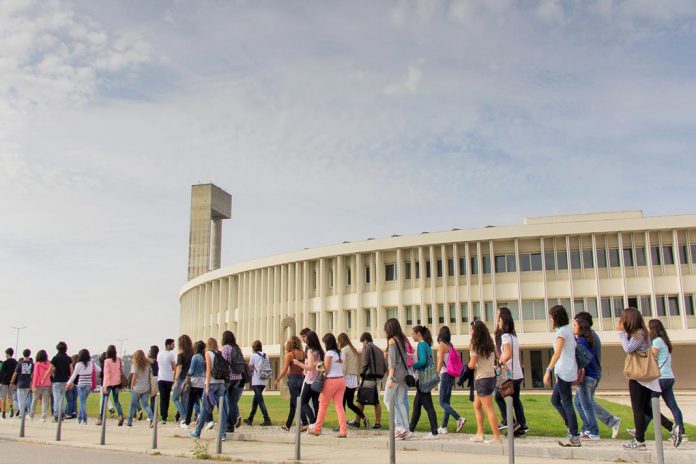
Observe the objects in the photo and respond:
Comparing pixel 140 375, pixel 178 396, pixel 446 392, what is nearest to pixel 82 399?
pixel 140 375

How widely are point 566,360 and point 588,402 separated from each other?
0.80 meters

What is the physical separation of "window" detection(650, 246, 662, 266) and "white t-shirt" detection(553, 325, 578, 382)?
3589 centimetres

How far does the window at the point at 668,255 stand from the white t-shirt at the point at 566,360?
36.1m

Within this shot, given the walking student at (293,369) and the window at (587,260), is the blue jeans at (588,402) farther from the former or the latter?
the window at (587,260)


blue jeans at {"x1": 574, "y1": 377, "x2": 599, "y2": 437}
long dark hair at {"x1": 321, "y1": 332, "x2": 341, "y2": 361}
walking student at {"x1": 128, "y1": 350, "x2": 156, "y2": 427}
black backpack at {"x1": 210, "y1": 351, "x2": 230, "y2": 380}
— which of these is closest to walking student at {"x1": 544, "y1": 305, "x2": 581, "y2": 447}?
blue jeans at {"x1": 574, "y1": 377, "x2": 599, "y2": 437}

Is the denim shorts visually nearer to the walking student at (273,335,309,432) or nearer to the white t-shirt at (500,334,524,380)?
the white t-shirt at (500,334,524,380)

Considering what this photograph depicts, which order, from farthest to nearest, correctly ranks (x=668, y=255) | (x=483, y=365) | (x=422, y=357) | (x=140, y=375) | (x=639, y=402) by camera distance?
(x=668, y=255) → (x=140, y=375) → (x=422, y=357) → (x=483, y=365) → (x=639, y=402)

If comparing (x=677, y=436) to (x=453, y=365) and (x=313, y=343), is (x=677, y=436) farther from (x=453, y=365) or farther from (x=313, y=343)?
(x=313, y=343)

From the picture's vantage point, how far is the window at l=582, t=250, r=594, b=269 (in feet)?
142

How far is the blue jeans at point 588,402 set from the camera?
10.2m

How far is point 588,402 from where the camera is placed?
10.2 metres

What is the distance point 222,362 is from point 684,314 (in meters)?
36.8

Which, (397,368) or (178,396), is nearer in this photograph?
(397,368)

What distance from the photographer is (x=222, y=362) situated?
40.3 ft
